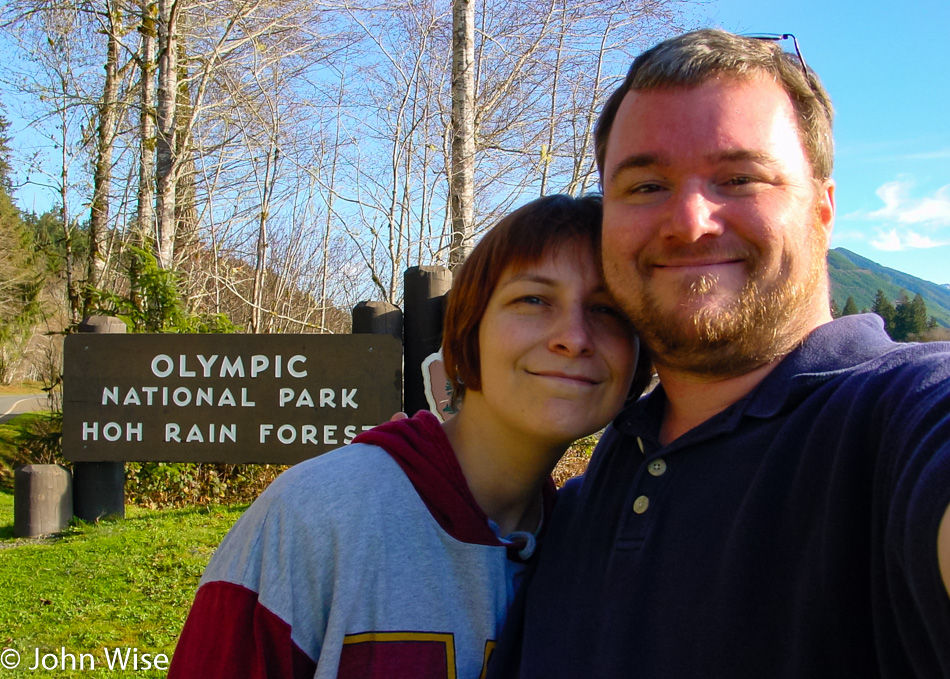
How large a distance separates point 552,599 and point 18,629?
10.5ft

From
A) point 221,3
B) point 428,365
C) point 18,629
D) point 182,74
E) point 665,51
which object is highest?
point 221,3

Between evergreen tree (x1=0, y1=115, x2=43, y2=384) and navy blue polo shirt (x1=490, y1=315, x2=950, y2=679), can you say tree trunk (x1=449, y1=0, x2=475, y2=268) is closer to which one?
navy blue polo shirt (x1=490, y1=315, x2=950, y2=679)

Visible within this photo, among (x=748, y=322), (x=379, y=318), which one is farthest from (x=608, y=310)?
(x=379, y=318)

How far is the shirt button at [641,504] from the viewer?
1.24 metres

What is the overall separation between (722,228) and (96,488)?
514cm

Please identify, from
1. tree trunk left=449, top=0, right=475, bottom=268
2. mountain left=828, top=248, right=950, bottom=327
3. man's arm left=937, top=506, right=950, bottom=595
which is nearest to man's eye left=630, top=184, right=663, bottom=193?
man's arm left=937, top=506, right=950, bottom=595

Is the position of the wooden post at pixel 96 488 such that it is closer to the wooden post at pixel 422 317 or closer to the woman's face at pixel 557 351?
the wooden post at pixel 422 317

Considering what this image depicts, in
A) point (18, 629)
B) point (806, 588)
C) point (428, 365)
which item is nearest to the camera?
point (806, 588)

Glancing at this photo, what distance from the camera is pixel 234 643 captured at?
52.1 inches

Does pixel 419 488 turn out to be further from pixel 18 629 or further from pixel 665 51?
pixel 18 629

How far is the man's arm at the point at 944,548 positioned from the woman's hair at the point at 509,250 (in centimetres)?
95

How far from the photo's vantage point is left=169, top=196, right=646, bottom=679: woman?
53.1 inches

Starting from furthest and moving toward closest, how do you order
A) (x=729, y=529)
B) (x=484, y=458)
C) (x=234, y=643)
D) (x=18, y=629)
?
(x=18, y=629) < (x=484, y=458) < (x=234, y=643) < (x=729, y=529)

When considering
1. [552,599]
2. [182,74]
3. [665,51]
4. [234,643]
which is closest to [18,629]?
[234,643]
